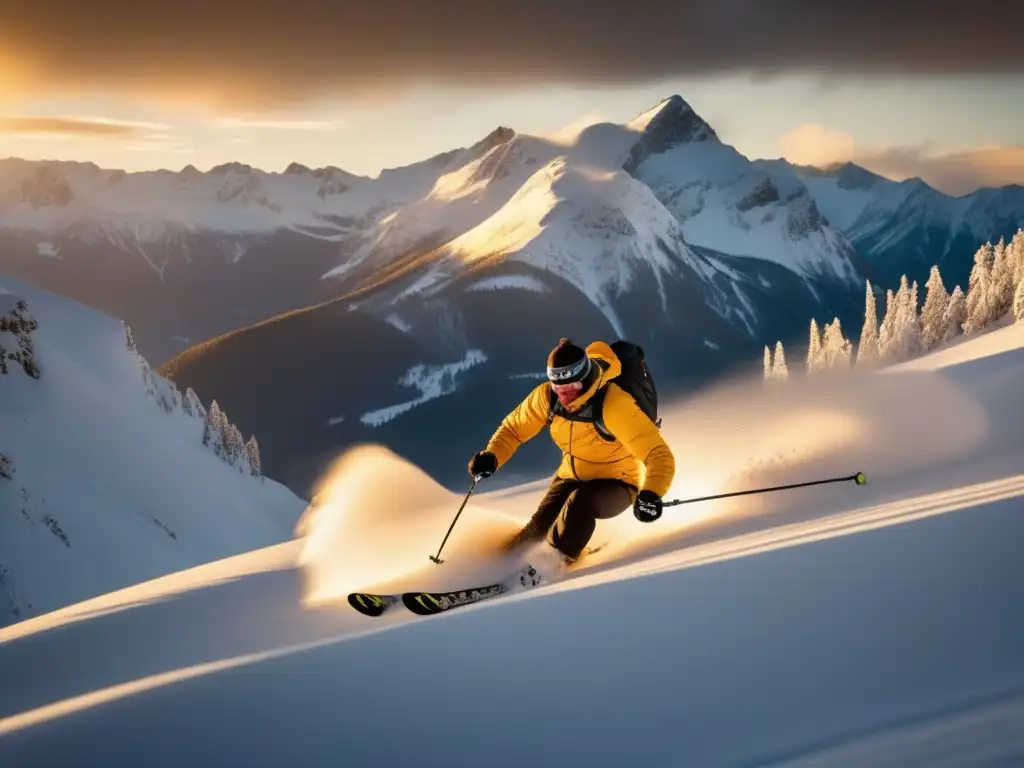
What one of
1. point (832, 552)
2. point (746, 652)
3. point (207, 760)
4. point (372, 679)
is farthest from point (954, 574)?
point (207, 760)

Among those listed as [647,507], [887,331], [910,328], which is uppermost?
[647,507]

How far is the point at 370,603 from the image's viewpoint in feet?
20.4

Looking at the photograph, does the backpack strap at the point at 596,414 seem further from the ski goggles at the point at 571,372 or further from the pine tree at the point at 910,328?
the pine tree at the point at 910,328

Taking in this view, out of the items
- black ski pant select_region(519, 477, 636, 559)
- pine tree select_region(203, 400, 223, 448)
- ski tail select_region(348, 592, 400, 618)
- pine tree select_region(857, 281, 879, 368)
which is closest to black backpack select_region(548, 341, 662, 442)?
black ski pant select_region(519, 477, 636, 559)

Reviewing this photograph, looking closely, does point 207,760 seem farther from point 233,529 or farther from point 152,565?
point 233,529

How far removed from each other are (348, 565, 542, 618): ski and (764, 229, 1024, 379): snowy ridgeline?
95.9 feet

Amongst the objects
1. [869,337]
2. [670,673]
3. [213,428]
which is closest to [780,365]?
[869,337]

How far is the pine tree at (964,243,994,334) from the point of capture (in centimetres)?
4041

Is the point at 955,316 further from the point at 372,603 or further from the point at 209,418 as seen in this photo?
the point at 209,418

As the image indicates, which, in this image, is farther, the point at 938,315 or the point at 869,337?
the point at 869,337

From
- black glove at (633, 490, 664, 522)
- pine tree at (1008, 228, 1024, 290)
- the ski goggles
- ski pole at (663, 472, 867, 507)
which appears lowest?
pine tree at (1008, 228, 1024, 290)

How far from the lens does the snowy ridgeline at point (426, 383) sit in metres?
163

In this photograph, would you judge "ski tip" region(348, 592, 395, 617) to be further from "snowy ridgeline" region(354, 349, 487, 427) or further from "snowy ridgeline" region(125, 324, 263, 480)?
"snowy ridgeline" region(354, 349, 487, 427)

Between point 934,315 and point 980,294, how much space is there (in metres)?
6.06
